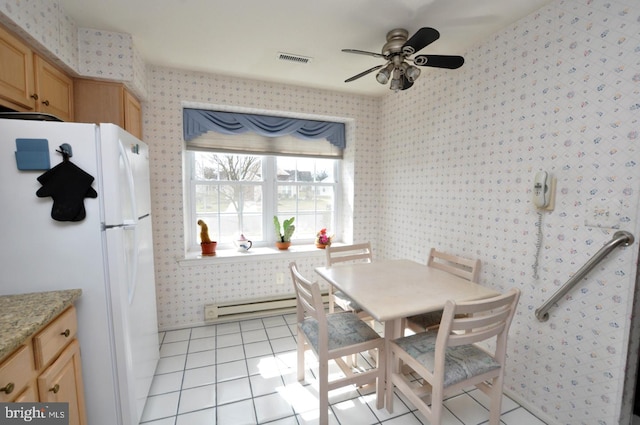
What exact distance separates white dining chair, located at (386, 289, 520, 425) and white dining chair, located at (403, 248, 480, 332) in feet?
1.09

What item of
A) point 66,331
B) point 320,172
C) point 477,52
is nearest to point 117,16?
point 66,331

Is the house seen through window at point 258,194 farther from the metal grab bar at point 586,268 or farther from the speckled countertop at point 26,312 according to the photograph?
the metal grab bar at point 586,268

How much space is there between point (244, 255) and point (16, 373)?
193 centimetres

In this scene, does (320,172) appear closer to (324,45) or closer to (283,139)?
(283,139)

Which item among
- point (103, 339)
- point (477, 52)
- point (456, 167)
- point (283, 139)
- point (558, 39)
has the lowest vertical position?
point (103, 339)

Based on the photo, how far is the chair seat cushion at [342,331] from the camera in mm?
1637

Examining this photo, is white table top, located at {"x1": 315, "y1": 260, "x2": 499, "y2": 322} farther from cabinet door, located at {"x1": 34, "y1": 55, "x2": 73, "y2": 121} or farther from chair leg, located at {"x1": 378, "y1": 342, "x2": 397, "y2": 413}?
cabinet door, located at {"x1": 34, "y1": 55, "x2": 73, "y2": 121}

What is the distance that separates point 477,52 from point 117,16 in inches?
99.3

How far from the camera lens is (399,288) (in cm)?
175


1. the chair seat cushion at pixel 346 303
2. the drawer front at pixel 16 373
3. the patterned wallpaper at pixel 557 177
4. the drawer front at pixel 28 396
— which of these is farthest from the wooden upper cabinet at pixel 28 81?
the patterned wallpaper at pixel 557 177

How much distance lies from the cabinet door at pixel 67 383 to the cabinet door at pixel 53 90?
1.37 m

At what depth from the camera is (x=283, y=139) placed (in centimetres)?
311

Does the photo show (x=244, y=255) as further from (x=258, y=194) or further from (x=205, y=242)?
(x=258, y=194)

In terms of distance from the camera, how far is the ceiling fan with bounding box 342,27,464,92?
1.57 meters
